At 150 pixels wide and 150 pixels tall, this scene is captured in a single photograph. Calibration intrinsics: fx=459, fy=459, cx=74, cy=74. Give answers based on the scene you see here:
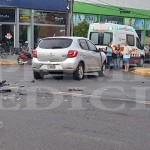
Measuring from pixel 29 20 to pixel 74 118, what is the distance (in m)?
29.9

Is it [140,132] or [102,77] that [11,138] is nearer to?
[140,132]

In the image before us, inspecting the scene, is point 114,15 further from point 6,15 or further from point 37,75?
point 37,75

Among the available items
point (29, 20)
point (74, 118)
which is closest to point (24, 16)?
point (29, 20)

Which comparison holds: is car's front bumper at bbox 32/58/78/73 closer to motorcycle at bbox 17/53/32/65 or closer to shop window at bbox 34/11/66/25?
motorcycle at bbox 17/53/32/65

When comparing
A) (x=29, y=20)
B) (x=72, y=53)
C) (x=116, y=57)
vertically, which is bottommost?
(x=116, y=57)

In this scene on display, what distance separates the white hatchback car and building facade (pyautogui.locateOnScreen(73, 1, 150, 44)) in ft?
82.7

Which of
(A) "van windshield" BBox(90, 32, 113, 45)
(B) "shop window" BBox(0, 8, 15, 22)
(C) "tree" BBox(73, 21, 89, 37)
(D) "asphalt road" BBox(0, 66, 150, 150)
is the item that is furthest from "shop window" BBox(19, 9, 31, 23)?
(D) "asphalt road" BBox(0, 66, 150, 150)

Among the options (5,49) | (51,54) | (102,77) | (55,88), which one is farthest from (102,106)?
(5,49)

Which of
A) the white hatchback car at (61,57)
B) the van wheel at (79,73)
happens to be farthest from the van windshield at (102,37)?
the van wheel at (79,73)

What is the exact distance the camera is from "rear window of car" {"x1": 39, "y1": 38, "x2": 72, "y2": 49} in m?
16.9

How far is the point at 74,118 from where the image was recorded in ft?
30.2

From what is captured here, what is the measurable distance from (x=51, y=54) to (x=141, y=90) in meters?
3.83

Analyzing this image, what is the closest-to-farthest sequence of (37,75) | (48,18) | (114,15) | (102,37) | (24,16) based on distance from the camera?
(37,75) → (102,37) → (24,16) → (48,18) → (114,15)

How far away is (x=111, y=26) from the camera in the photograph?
2552 cm
